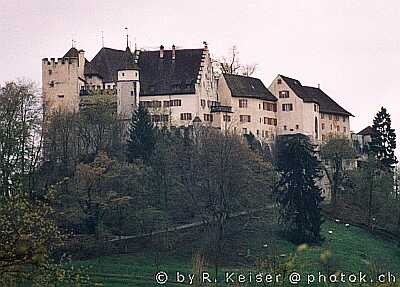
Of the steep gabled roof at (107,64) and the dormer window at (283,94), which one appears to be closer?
the steep gabled roof at (107,64)

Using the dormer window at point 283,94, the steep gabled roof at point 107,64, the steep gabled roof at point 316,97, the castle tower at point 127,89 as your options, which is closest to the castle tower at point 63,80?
the steep gabled roof at point 107,64

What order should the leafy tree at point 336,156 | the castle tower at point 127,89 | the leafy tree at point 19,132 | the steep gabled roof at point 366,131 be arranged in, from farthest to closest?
the steep gabled roof at point 366,131, the leafy tree at point 336,156, the castle tower at point 127,89, the leafy tree at point 19,132

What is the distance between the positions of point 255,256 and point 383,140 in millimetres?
35043

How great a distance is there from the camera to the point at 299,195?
223ft

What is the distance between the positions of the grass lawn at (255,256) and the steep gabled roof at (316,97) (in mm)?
20755

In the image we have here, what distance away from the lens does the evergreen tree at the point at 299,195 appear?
66438 mm

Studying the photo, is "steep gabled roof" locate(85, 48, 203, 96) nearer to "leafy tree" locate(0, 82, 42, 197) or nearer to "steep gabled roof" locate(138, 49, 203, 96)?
"steep gabled roof" locate(138, 49, 203, 96)

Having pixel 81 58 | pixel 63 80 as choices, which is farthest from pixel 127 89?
pixel 81 58

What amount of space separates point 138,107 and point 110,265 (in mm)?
24185

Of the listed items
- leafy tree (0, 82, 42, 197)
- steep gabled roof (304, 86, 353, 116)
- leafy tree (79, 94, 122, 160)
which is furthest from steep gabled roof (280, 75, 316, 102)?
leafy tree (0, 82, 42, 197)

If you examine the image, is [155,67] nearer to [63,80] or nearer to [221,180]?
[63,80]

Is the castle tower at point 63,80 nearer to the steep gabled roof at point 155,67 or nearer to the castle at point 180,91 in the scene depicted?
the castle at point 180,91

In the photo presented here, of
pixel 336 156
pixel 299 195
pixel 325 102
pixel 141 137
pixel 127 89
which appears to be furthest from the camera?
pixel 325 102

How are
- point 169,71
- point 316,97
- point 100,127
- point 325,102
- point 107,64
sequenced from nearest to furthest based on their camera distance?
1. point 100,127
2. point 169,71
3. point 107,64
4. point 316,97
5. point 325,102
